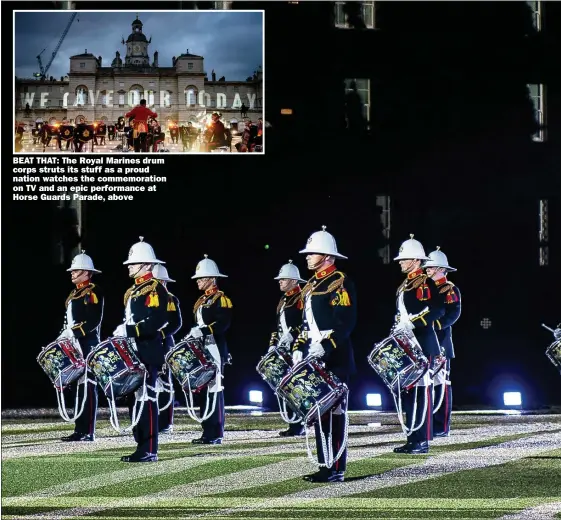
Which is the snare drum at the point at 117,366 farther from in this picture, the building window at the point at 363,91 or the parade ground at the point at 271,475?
the building window at the point at 363,91

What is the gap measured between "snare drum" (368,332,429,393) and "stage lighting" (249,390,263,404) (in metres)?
2.46

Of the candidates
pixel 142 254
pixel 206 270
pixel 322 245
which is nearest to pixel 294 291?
pixel 206 270

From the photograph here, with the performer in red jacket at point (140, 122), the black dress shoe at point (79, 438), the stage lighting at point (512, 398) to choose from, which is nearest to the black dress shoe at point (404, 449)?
the stage lighting at point (512, 398)

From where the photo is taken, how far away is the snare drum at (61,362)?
12.2 meters

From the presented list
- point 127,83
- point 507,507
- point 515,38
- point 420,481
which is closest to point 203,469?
point 420,481

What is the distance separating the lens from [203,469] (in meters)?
11.2

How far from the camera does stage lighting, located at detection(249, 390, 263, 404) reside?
1370 cm

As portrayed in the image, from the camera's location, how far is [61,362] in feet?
Answer: 40.4

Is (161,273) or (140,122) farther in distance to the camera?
(161,273)

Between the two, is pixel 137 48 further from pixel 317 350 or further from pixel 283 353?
pixel 317 350

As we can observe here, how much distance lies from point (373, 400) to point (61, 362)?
3263 mm

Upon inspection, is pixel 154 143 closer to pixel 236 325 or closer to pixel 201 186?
pixel 201 186

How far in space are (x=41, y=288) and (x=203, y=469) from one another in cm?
248

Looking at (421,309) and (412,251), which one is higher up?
(412,251)
